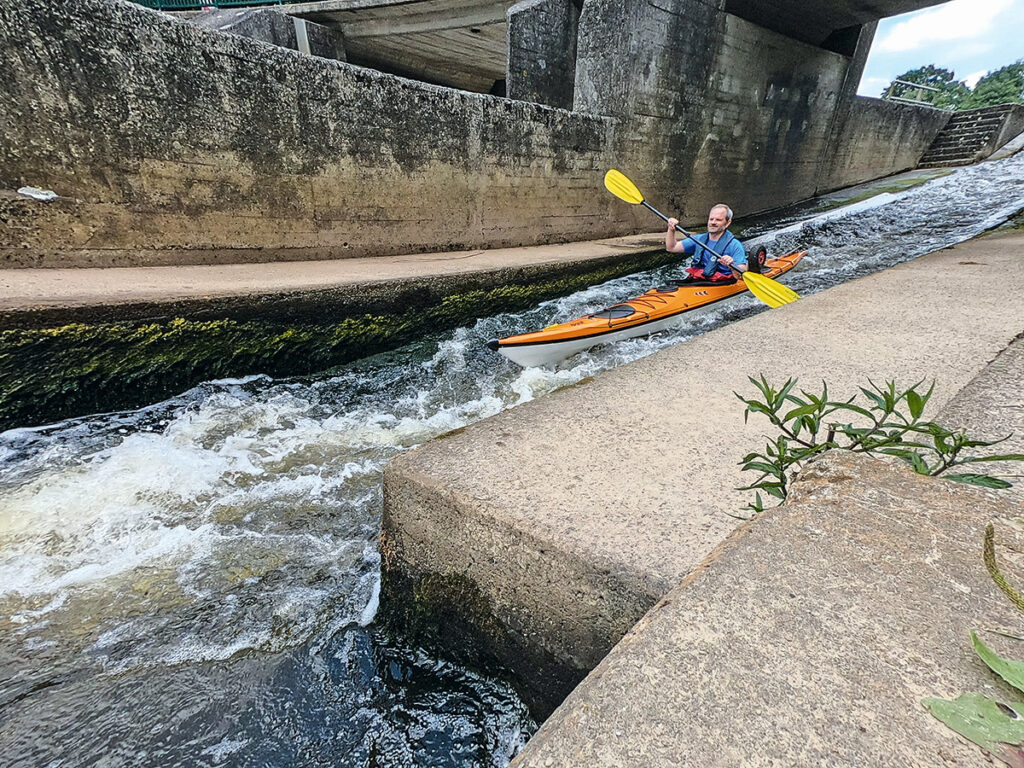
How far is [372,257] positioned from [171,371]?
2.59 m

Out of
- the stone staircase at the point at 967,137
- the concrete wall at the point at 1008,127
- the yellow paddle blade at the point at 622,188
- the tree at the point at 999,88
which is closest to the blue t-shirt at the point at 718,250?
the yellow paddle blade at the point at 622,188

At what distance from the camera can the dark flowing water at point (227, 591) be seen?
4.78 ft

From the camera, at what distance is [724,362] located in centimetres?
258

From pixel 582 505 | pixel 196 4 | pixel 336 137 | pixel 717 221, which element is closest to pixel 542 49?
pixel 336 137

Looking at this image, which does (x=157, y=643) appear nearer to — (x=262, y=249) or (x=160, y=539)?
(x=160, y=539)

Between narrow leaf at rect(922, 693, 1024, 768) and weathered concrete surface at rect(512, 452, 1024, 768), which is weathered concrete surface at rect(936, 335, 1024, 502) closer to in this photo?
weathered concrete surface at rect(512, 452, 1024, 768)

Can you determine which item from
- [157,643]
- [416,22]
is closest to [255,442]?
[157,643]

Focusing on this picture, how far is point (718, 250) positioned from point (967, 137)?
16.8 meters

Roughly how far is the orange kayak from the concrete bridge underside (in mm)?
5426

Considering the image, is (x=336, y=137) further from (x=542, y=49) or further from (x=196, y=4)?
(x=196, y=4)

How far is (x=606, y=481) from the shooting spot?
1.55m

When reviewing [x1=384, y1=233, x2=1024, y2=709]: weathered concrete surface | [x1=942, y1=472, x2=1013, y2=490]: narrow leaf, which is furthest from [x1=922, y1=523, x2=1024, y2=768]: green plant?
[x1=384, y1=233, x2=1024, y2=709]: weathered concrete surface

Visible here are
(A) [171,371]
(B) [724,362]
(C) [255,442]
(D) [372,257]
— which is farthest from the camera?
(D) [372,257]

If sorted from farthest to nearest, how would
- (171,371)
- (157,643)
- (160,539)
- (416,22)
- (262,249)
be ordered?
(416,22) < (262,249) < (171,371) < (160,539) < (157,643)
